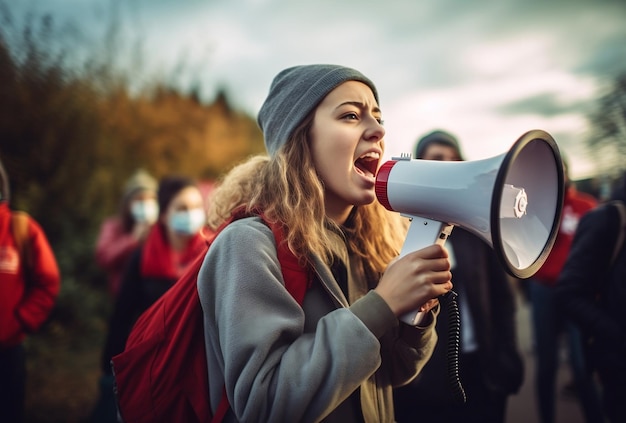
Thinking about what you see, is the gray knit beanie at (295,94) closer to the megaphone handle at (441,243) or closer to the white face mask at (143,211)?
the megaphone handle at (441,243)

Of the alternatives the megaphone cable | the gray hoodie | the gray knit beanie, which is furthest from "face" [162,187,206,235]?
the megaphone cable

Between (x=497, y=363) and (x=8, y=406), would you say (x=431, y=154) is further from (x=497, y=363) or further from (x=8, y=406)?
(x=8, y=406)

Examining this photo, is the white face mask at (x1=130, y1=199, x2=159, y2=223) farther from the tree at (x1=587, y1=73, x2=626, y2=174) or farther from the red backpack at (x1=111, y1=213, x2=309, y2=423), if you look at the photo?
the tree at (x1=587, y1=73, x2=626, y2=174)

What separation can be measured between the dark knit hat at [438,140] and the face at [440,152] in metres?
0.03

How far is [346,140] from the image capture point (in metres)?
1.43

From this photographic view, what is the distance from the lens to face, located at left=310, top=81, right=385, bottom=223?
56.9 inches

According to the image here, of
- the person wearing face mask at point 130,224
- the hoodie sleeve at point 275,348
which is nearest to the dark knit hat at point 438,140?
the hoodie sleeve at point 275,348

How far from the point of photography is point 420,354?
→ 4.92ft

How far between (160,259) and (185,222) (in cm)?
40

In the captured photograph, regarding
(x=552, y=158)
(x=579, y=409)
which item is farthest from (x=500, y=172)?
(x=579, y=409)

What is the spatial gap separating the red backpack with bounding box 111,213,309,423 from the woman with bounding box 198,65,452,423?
0.14 ft

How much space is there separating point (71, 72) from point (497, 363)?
6.10m

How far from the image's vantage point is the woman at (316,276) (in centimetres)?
109

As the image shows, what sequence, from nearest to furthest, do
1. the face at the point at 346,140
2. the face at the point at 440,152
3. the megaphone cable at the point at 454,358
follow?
the megaphone cable at the point at 454,358 < the face at the point at 346,140 < the face at the point at 440,152
